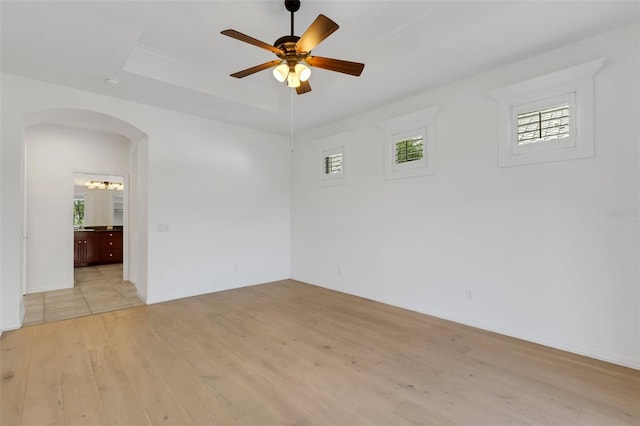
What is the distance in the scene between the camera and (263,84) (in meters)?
4.46

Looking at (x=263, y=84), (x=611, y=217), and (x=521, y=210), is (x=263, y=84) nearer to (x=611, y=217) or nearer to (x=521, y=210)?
(x=521, y=210)

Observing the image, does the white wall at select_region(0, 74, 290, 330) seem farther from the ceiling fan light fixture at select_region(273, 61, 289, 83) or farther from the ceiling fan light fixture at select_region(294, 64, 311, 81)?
the ceiling fan light fixture at select_region(294, 64, 311, 81)

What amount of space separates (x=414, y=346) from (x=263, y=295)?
2.70 metres

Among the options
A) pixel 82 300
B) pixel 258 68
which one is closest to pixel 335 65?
pixel 258 68

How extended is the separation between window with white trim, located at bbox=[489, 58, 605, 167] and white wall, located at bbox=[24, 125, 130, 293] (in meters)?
7.01

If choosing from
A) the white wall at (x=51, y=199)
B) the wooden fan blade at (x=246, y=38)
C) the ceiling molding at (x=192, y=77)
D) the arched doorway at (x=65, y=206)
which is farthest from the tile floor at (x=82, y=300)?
the wooden fan blade at (x=246, y=38)

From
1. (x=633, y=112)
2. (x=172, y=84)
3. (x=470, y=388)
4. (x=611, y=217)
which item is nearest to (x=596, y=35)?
(x=633, y=112)

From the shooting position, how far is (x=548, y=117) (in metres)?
3.03

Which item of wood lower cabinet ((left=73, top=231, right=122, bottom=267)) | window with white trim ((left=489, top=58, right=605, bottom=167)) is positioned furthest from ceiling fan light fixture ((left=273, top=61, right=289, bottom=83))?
wood lower cabinet ((left=73, top=231, right=122, bottom=267))

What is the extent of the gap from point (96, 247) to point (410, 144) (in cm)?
809

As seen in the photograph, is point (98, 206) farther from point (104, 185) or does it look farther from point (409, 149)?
point (409, 149)

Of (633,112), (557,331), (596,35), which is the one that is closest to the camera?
(633,112)

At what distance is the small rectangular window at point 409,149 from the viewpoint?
413cm

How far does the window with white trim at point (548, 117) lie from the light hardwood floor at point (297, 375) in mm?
1965
